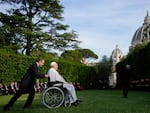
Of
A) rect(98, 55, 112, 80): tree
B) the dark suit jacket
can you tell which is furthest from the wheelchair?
rect(98, 55, 112, 80): tree

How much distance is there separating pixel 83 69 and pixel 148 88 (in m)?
10.3

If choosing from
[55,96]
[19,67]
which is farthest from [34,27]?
[55,96]

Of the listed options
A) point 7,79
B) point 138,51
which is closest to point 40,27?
point 138,51

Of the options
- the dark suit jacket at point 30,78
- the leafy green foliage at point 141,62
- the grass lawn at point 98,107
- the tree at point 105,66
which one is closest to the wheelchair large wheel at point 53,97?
the grass lawn at point 98,107

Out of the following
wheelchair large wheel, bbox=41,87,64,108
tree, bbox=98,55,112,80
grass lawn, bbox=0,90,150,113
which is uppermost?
tree, bbox=98,55,112,80

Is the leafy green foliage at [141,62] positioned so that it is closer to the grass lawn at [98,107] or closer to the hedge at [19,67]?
the hedge at [19,67]

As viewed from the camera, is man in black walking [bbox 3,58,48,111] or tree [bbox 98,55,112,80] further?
tree [bbox 98,55,112,80]

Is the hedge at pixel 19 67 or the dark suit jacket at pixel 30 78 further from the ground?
the hedge at pixel 19 67

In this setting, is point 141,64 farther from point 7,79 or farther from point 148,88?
point 7,79

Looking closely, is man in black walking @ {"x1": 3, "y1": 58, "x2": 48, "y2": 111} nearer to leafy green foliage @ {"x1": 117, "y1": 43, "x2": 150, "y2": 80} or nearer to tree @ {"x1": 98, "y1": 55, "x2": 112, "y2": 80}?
leafy green foliage @ {"x1": 117, "y1": 43, "x2": 150, "y2": 80}

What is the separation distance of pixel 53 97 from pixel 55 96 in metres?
0.06

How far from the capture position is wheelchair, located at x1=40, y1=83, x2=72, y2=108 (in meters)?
10.0

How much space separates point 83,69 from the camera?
35.2 meters

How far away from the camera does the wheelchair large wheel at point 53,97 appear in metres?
10.0
